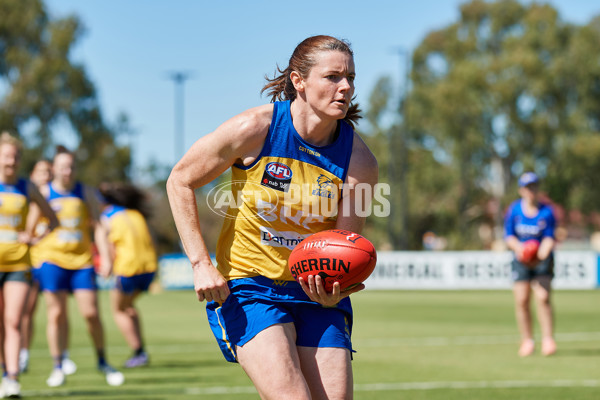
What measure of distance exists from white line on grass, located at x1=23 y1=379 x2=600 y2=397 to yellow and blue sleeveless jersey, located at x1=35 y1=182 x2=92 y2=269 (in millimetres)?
1534

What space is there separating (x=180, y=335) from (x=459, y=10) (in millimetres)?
43870

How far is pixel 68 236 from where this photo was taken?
930cm

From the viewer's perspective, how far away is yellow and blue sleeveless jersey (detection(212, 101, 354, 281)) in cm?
432

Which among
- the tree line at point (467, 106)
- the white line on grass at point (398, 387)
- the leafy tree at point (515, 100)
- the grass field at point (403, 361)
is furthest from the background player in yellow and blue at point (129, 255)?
the leafy tree at point (515, 100)

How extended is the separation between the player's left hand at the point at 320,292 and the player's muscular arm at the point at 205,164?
40 cm

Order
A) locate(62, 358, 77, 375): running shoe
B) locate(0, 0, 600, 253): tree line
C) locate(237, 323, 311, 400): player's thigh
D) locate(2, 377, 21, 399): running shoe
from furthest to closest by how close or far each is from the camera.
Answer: locate(0, 0, 600, 253): tree line, locate(62, 358, 77, 375): running shoe, locate(2, 377, 21, 399): running shoe, locate(237, 323, 311, 400): player's thigh

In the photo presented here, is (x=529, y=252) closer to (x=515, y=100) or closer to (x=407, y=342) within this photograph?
(x=407, y=342)

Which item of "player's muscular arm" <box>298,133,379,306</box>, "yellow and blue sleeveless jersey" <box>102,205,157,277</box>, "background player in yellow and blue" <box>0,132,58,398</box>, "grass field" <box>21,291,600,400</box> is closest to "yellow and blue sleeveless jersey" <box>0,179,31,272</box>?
"background player in yellow and blue" <box>0,132,58,398</box>

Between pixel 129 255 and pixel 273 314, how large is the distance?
697 cm

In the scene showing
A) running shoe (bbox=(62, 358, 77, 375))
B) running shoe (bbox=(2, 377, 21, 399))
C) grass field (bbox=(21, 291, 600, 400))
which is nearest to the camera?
running shoe (bbox=(2, 377, 21, 399))

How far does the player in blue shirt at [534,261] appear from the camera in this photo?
11.1 metres

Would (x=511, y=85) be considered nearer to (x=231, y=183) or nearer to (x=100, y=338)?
(x=100, y=338)

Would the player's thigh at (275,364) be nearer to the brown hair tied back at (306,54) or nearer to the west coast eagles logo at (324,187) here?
the west coast eagles logo at (324,187)

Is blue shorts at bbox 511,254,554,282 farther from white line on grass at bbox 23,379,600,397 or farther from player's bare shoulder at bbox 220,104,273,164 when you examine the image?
player's bare shoulder at bbox 220,104,273,164
